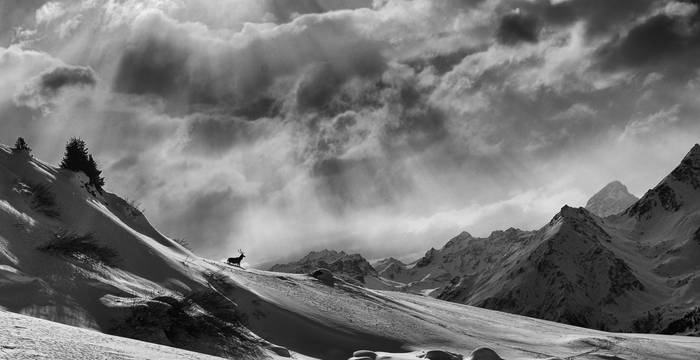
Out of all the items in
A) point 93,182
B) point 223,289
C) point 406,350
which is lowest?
point 406,350

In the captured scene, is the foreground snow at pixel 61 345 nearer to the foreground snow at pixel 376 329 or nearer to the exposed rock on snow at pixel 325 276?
the foreground snow at pixel 376 329

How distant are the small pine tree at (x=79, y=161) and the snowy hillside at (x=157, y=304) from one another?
5.19 ft

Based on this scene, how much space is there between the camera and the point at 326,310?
49438mm

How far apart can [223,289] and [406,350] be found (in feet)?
41.5

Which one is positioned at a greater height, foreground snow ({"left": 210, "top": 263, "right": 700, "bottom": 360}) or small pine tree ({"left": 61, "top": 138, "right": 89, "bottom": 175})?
small pine tree ({"left": 61, "top": 138, "right": 89, "bottom": 175})

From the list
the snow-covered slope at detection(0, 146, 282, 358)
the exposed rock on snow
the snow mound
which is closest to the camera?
the snow-covered slope at detection(0, 146, 282, 358)

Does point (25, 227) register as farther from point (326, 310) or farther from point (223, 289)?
point (326, 310)

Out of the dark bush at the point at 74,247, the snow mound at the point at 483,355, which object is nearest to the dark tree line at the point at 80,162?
the dark bush at the point at 74,247

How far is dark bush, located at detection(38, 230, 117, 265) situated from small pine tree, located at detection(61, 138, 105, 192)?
13.7 meters

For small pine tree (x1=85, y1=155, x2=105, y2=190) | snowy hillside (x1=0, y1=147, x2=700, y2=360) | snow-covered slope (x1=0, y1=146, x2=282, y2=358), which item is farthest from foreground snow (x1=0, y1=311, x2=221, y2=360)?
small pine tree (x1=85, y1=155, x2=105, y2=190)

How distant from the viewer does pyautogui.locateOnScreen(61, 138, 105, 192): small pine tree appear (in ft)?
146

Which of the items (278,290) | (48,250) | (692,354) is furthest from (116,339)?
(692,354)

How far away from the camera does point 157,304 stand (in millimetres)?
27219

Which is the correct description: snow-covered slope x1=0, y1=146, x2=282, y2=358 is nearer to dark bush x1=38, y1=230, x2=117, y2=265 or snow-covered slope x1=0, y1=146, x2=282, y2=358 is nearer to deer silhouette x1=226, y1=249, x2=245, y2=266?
dark bush x1=38, y1=230, x2=117, y2=265
